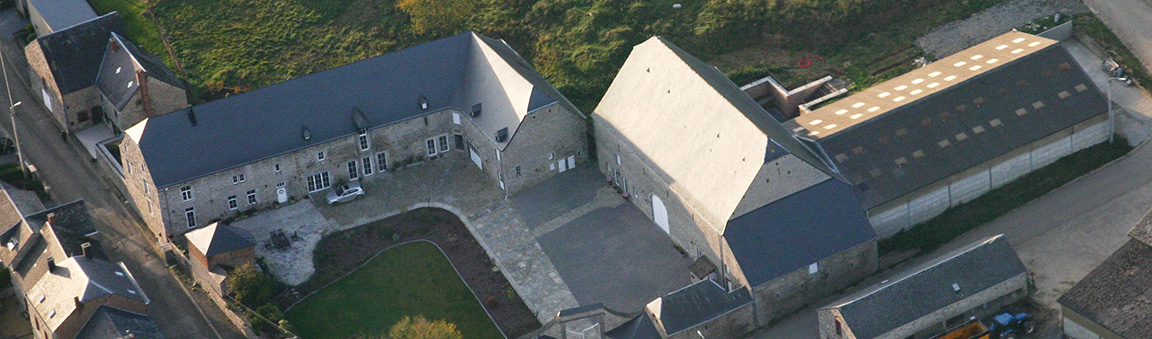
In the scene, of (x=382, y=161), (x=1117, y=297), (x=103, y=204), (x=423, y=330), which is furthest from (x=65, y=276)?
(x=1117, y=297)

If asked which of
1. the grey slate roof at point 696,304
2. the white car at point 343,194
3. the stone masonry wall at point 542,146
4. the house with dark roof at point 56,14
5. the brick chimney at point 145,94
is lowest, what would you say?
the grey slate roof at point 696,304

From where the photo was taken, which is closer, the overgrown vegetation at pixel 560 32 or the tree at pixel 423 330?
the tree at pixel 423 330

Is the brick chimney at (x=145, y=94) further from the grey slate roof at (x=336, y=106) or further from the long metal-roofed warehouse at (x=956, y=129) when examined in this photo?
the long metal-roofed warehouse at (x=956, y=129)

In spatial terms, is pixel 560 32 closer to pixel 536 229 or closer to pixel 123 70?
pixel 536 229

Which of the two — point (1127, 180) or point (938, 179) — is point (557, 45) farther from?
point (1127, 180)

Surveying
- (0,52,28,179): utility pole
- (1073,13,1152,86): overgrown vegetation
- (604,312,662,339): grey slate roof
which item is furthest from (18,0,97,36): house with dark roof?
(1073,13,1152,86): overgrown vegetation

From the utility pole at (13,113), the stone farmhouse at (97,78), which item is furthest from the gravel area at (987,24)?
the utility pole at (13,113)

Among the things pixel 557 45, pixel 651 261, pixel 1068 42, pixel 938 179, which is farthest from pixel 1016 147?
pixel 557 45
